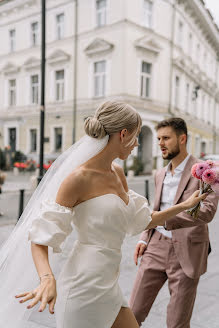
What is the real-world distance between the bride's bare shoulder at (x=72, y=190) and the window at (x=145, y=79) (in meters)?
20.2

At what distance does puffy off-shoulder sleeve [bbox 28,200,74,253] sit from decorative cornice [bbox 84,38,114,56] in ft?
65.2

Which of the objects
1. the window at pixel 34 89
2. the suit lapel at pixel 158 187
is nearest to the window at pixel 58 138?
the window at pixel 34 89

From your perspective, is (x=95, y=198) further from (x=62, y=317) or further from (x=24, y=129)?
(x=24, y=129)

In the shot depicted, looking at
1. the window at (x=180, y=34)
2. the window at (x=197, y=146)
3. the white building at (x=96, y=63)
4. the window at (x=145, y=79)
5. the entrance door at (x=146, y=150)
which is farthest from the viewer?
the window at (x=197, y=146)

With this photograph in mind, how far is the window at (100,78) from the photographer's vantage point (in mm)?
21062

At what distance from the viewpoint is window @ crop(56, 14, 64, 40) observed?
75.1 feet

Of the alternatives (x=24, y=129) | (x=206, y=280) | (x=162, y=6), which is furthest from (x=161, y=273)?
(x=24, y=129)

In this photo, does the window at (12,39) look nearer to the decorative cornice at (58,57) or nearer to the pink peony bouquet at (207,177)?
the decorative cornice at (58,57)

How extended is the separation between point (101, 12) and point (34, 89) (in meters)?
7.32

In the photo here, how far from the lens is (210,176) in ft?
6.09

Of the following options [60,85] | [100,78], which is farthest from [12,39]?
[100,78]

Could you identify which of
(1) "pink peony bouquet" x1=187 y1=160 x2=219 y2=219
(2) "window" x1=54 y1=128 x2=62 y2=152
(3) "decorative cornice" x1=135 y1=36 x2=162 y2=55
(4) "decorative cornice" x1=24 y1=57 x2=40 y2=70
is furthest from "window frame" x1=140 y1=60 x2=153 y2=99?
(1) "pink peony bouquet" x1=187 y1=160 x2=219 y2=219

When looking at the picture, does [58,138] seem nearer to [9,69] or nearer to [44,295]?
[9,69]

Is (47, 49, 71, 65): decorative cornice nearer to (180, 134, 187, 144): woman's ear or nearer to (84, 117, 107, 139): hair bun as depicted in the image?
(180, 134, 187, 144): woman's ear
